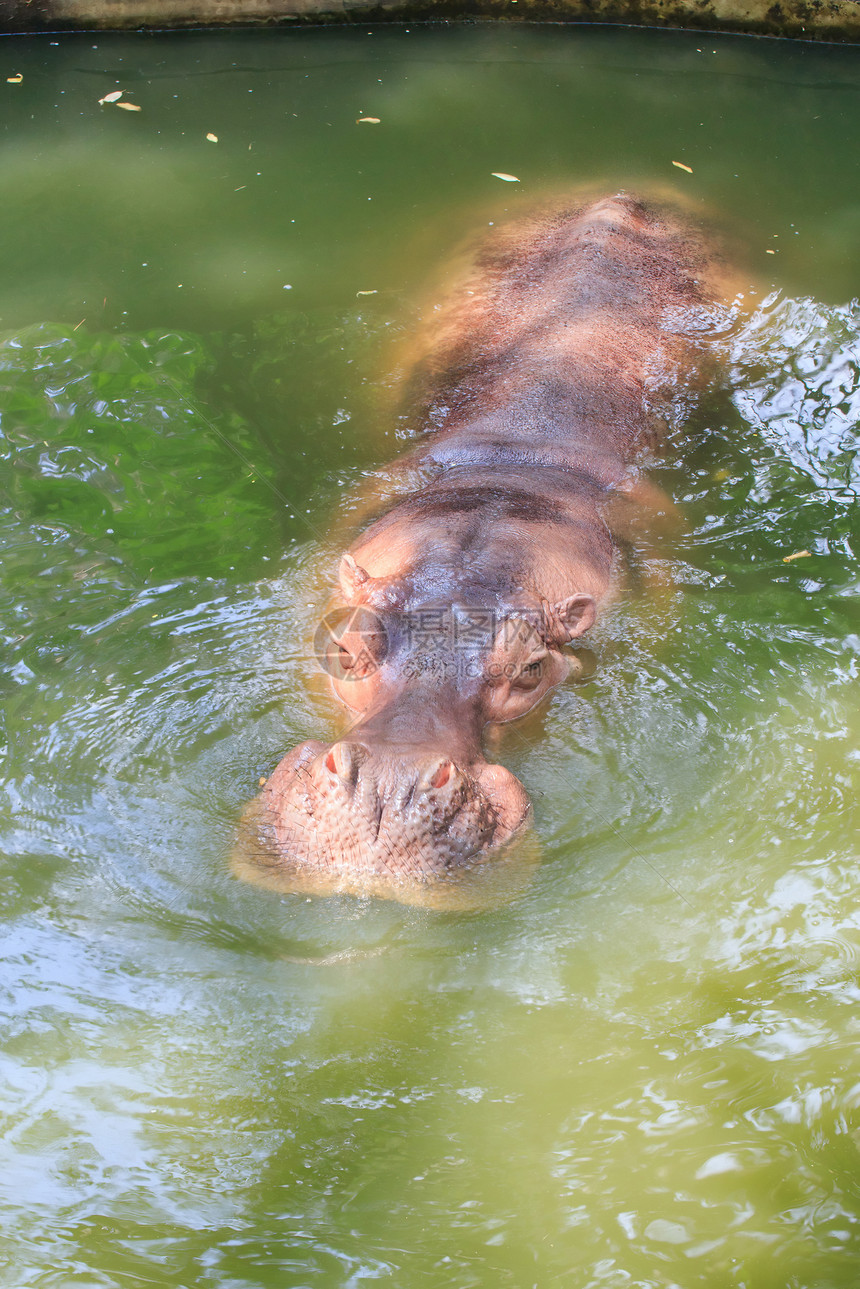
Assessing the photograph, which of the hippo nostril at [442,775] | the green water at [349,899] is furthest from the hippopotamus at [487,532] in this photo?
the green water at [349,899]

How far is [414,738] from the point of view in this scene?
3.59 meters

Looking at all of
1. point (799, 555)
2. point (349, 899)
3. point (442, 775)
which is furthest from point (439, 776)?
point (799, 555)

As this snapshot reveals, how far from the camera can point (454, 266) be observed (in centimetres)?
802

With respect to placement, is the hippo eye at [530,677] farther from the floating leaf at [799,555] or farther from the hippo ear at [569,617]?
the floating leaf at [799,555]

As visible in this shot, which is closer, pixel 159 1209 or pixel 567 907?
pixel 159 1209

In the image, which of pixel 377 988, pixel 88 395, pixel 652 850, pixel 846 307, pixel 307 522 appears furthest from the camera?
pixel 846 307

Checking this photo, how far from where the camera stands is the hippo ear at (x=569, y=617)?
461 cm

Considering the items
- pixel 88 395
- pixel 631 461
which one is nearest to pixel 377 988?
pixel 631 461

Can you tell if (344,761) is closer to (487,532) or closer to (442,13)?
(487,532)

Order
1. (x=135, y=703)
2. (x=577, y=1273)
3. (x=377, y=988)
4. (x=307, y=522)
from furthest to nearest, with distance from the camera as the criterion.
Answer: (x=307, y=522), (x=135, y=703), (x=377, y=988), (x=577, y=1273)

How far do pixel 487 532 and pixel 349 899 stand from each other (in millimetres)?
1879

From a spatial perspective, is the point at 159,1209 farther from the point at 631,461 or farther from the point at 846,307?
the point at 846,307

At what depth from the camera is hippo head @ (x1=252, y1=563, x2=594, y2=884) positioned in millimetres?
3350

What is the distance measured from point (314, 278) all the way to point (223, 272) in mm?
659
